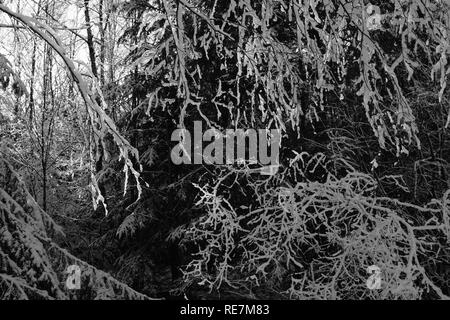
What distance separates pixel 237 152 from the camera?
9016 millimetres

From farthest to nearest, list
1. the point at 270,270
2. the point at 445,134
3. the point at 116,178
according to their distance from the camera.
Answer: the point at 116,178 < the point at 270,270 < the point at 445,134

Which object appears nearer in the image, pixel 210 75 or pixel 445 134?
pixel 445 134

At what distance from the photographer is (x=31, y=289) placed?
2.88 metres

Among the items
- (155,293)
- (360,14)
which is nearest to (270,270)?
(155,293)

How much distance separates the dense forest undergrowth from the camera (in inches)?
117

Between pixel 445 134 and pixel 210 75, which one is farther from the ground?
pixel 210 75

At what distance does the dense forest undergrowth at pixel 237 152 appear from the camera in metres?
2.98

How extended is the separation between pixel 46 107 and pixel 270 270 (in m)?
7.95

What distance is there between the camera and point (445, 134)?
8164mm
